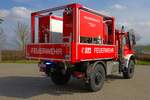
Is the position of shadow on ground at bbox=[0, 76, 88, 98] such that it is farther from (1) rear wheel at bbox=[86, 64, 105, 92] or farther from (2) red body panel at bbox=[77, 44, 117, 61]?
(2) red body panel at bbox=[77, 44, 117, 61]

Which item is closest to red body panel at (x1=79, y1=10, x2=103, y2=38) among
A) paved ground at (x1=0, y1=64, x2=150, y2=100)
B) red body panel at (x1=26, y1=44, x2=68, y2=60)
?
red body panel at (x1=26, y1=44, x2=68, y2=60)

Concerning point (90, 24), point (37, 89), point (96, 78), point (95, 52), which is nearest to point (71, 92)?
point (96, 78)

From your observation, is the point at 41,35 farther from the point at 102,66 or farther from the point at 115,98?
the point at 115,98

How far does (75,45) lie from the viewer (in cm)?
966

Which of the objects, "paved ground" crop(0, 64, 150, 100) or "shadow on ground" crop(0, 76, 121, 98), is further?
"shadow on ground" crop(0, 76, 121, 98)

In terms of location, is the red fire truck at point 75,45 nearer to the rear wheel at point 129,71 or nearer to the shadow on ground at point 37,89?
the shadow on ground at point 37,89

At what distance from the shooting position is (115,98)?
9.59 meters

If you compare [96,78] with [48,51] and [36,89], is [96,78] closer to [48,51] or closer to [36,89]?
[48,51]

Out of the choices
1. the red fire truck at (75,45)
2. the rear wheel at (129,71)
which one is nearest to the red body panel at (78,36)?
the red fire truck at (75,45)

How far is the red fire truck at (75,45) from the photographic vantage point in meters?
9.91

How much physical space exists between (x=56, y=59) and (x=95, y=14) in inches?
95.1

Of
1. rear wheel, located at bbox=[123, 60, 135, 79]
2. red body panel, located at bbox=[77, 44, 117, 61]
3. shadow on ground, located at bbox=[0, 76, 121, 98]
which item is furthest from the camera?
rear wheel, located at bbox=[123, 60, 135, 79]

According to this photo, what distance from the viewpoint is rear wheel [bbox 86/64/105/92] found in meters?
10.7

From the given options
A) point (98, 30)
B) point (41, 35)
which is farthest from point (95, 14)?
point (41, 35)
